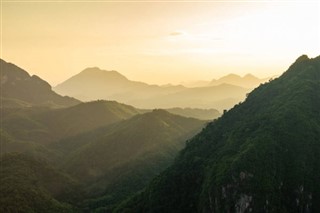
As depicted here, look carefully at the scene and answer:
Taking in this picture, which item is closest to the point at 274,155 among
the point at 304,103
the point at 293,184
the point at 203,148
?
the point at 293,184

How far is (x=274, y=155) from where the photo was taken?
11481 cm

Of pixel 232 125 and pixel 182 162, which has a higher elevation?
pixel 232 125

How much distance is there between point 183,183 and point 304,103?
160ft

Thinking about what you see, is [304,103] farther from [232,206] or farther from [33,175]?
[33,175]

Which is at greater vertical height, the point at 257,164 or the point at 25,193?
the point at 257,164

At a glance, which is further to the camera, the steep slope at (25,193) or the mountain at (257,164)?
the steep slope at (25,193)

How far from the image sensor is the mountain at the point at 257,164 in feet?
357

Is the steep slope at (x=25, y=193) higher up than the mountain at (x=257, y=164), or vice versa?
the mountain at (x=257, y=164)

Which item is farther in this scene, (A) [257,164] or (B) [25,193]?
(B) [25,193]

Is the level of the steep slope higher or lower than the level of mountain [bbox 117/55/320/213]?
lower

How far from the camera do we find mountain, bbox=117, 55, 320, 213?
108688 mm

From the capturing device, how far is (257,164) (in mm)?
110438

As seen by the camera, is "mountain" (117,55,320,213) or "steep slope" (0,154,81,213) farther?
"steep slope" (0,154,81,213)

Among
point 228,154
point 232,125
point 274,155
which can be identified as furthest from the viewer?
point 232,125
